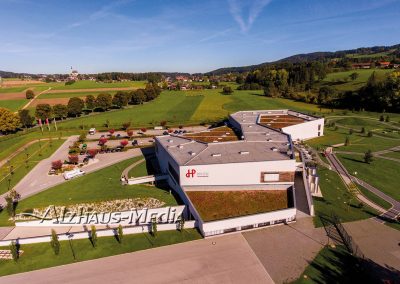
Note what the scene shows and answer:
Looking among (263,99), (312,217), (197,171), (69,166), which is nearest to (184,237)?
(197,171)

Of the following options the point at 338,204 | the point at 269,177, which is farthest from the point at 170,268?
the point at 338,204

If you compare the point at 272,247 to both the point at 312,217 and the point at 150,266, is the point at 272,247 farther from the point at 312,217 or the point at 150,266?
the point at 150,266

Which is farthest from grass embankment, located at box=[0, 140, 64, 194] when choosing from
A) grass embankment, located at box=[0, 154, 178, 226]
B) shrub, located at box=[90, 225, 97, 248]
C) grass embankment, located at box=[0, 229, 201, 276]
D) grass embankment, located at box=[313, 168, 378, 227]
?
grass embankment, located at box=[313, 168, 378, 227]

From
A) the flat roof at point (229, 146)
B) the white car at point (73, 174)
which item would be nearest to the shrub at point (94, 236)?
the flat roof at point (229, 146)

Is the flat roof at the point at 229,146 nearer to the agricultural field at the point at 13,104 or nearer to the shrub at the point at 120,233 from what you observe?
the shrub at the point at 120,233

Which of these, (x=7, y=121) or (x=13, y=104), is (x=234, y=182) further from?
(x=13, y=104)

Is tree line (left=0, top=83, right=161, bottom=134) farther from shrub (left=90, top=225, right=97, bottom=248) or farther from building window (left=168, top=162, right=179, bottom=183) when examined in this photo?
shrub (left=90, top=225, right=97, bottom=248)
